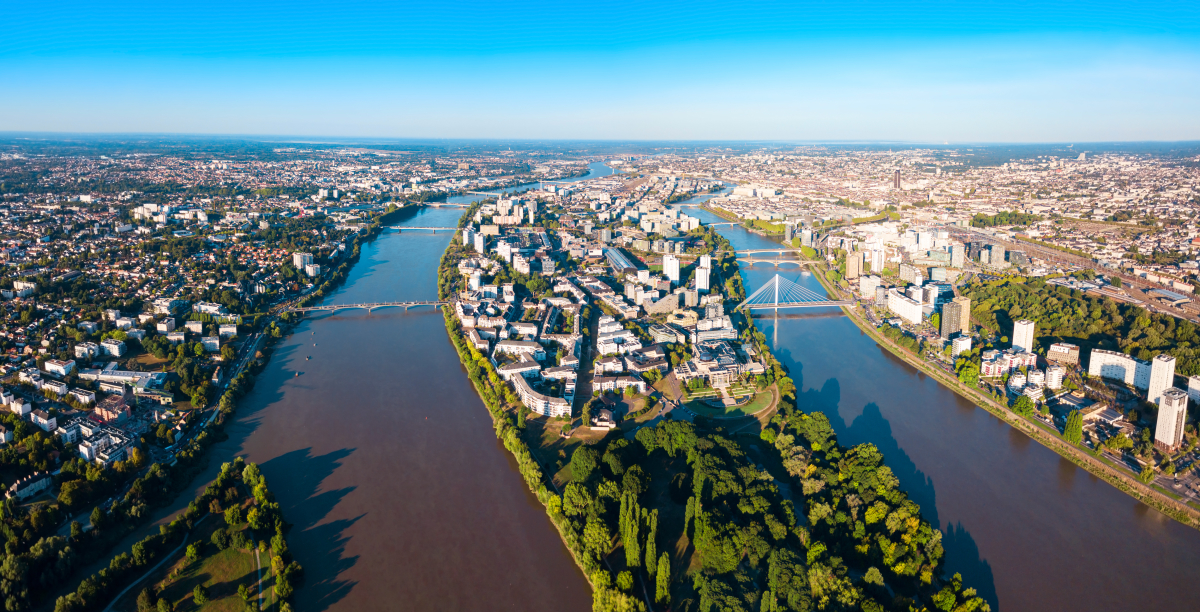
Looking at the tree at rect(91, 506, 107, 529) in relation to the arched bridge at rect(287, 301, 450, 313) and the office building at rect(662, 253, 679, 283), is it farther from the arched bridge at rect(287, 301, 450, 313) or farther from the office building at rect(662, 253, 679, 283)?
the office building at rect(662, 253, 679, 283)

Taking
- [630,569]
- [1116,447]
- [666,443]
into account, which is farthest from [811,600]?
[1116,447]

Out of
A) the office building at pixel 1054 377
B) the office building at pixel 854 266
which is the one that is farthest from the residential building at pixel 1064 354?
the office building at pixel 854 266

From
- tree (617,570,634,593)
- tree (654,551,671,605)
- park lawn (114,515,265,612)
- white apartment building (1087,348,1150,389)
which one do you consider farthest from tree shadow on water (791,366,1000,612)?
park lawn (114,515,265,612)

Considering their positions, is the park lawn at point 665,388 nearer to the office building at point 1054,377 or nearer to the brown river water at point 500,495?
the brown river water at point 500,495

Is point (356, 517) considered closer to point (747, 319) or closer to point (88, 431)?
point (88, 431)

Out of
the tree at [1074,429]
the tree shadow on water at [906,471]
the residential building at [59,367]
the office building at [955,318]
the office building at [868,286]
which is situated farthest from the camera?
the office building at [868,286]
